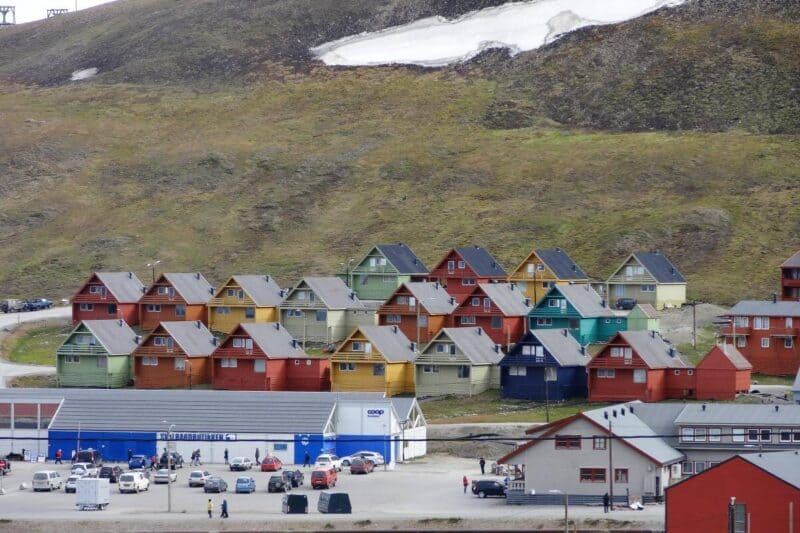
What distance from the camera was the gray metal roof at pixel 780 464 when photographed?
61375mm

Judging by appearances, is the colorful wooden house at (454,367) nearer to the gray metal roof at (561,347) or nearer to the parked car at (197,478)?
the gray metal roof at (561,347)

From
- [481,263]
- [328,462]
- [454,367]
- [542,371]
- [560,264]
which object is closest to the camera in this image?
[328,462]

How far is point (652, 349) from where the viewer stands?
91438 millimetres

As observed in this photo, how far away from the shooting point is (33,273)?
461ft

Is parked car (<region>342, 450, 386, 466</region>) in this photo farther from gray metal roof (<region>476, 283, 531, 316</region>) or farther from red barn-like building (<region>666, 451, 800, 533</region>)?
gray metal roof (<region>476, 283, 531, 316</region>)

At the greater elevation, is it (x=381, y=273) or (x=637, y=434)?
(x=381, y=273)

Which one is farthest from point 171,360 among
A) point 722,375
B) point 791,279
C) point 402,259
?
point 791,279

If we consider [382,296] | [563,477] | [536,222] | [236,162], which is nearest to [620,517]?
[563,477]

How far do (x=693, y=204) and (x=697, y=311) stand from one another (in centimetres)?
2821

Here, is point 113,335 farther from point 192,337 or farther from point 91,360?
point 192,337

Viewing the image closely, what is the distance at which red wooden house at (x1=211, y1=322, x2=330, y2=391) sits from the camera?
98.1m

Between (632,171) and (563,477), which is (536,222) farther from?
(563,477)

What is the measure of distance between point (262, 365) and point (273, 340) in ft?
6.66

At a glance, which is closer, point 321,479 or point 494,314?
point 321,479
